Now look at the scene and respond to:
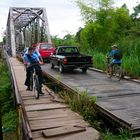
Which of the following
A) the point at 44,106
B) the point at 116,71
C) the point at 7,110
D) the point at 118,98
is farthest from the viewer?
the point at 116,71

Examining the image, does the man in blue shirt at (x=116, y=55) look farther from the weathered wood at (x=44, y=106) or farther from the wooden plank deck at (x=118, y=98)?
the weathered wood at (x=44, y=106)

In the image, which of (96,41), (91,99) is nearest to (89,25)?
(96,41)

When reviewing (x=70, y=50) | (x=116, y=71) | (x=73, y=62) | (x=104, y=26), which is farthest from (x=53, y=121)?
(x=104, y=26)

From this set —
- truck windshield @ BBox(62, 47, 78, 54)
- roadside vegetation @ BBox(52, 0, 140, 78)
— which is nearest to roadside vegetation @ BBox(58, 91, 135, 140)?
truck windshield @ BBox(62, 47, 78, 54)

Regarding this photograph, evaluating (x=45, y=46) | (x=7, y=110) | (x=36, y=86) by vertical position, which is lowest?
(x=7, y=110)

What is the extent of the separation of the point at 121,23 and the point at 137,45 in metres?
9.35

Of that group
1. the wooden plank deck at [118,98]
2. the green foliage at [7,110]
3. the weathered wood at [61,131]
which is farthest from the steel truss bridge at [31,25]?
the weathered wood at [61,131]

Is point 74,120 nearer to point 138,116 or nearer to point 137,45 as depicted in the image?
point 138,116

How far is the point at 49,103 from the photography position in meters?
9.57

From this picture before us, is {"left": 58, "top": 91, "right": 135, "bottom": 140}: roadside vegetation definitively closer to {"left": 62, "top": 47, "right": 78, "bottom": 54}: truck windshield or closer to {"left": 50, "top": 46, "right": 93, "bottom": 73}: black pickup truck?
{"left": 50, "top": 46, "right": 93, "bottom": 73}: black pickup truck

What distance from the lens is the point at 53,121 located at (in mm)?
7652

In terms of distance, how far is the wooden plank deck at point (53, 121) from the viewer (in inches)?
261

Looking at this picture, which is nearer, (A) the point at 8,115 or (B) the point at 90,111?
(B) the point at 90,111

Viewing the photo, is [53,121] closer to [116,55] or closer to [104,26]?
[116,55]
